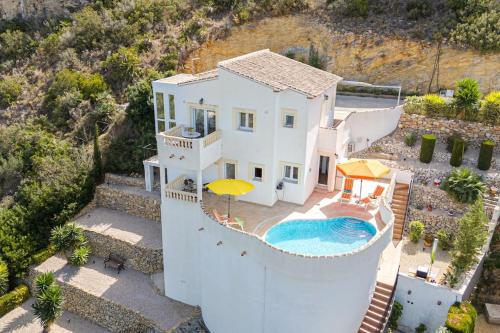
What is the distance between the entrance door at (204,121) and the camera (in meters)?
23.4

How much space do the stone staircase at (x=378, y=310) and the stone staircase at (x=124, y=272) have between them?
8650mm

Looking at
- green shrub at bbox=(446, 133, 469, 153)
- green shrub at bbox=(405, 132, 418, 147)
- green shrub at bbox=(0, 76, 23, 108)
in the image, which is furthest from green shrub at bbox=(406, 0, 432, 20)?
green shrub at bbox=(0, 76, 23, 108)

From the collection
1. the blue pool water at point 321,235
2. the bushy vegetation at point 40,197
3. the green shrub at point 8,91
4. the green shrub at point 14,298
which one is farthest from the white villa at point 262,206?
the green shrub at point 8,91

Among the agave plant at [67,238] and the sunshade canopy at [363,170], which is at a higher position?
the sunshade canopy at [363,170]

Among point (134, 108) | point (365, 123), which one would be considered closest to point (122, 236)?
Answer: point (134, 108)

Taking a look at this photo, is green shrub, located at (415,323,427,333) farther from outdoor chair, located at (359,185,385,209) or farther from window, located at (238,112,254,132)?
window, located at (238,112,254,132)

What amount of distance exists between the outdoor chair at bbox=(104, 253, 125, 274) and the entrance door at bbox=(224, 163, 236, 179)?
9.45m

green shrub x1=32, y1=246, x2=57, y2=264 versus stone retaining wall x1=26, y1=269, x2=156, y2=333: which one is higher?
green shrub x1=32, y1=246, x2=57, y2=264

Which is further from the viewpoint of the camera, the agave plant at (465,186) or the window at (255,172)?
the agave plant at (465,186)

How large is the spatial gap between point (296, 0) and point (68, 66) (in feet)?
79.8

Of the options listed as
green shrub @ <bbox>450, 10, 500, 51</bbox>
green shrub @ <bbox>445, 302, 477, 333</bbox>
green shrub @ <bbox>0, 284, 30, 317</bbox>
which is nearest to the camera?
green shrub @ <bbox>445, 302, 477, 333</bbox>

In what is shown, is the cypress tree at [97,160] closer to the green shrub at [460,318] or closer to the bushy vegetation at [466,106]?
the bushy vegetation at [466,106]

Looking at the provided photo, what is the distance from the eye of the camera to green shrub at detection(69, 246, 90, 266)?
27.6m

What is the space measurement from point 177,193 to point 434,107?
64.7 feet
